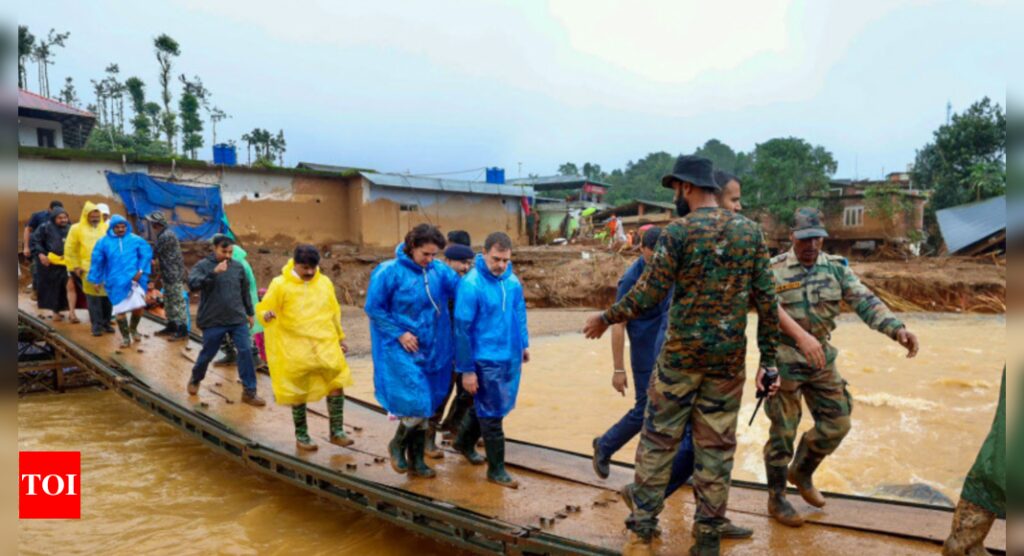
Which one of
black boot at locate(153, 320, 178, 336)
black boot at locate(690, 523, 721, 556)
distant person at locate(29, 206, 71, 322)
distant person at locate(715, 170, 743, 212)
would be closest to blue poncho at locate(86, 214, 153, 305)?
black boot at locate(153, 320, 178, 336)

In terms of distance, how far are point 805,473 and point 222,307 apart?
200 inches

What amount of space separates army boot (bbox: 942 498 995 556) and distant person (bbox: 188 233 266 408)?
5.56 meters

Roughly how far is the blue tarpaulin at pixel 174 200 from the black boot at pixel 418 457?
14.5 metres

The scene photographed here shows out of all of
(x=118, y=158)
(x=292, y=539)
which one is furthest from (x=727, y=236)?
(x=118, y=158)

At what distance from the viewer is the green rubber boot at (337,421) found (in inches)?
200

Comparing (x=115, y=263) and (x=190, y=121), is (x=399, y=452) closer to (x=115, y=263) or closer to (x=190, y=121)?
(x=115, y=263)

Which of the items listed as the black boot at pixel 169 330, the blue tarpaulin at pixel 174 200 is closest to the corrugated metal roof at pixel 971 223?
the black boot at pixel 169 330

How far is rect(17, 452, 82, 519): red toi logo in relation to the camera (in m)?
3.28

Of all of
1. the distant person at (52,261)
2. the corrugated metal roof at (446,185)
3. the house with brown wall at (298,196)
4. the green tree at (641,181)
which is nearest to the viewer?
the distant person at (52,261)

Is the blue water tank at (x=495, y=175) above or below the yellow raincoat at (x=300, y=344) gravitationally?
above

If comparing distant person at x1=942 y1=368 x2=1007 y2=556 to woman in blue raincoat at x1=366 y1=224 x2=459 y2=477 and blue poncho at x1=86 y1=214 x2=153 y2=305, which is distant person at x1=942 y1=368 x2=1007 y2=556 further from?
blue poncho at x1=86 y1=214 x2=153 y2=305

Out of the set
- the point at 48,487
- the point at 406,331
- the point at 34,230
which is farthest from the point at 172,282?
the point at 406,331

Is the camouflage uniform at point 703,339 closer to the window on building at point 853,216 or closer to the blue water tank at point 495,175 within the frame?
the blue water tank at point 495,175

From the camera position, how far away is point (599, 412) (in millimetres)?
8727
